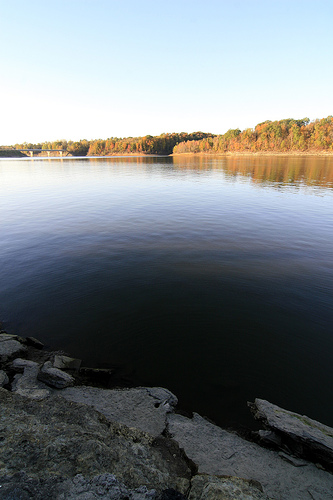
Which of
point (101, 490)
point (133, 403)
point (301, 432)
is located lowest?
point (133, 403)

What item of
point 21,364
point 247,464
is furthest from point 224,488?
point 21,364

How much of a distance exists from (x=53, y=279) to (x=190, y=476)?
1155 cm

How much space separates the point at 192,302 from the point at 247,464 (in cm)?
655

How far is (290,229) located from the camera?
71.9ft

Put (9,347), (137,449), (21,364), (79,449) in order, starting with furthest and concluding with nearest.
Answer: (9,347) < (21,364) < (137,449) < (79,449)

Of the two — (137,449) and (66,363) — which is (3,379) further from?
(137,449)

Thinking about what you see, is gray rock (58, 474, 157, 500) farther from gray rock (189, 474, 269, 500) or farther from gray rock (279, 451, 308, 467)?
gray rock (279, 451, 308, 467)

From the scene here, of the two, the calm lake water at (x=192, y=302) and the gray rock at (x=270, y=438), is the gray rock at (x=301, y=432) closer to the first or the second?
the gray rock at (x=270, y=438)

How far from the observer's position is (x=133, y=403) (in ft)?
21.5

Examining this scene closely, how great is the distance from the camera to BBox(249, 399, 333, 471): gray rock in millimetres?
5164

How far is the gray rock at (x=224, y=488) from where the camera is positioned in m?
3.91

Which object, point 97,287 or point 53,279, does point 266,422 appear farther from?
point 53,279

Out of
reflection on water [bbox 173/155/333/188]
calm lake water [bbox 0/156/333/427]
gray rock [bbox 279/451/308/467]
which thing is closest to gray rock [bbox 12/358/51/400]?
calm lake water [bbox 0/156/333/427]

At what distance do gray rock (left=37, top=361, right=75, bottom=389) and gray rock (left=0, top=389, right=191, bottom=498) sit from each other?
1173 mm
